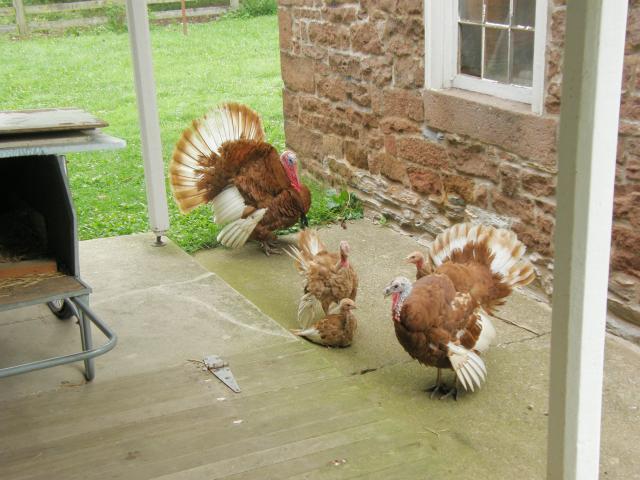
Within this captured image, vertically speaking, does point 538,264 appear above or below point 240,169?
below

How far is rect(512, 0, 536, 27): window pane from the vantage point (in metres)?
4.79

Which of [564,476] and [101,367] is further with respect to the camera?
[101,367]

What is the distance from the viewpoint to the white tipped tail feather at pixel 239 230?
573 cm

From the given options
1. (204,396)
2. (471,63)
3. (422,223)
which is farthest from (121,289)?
(471,63)

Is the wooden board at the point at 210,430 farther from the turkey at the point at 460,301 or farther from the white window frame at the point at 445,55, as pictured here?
the white window frame at the point at 445,55

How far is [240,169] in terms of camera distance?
5789 mm

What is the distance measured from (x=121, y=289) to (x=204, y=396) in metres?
1.60

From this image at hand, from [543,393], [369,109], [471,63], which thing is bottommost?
[543,393]

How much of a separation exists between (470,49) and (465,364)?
2497 mm

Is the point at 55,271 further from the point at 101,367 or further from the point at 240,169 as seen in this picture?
the point at 240,169

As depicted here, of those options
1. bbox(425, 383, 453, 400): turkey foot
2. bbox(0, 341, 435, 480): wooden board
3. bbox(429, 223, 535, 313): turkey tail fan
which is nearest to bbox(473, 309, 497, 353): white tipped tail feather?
bbox(429, 223, 535, 313): turkey tail fan

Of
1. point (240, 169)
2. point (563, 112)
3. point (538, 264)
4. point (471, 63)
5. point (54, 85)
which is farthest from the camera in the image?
point (54, 85)

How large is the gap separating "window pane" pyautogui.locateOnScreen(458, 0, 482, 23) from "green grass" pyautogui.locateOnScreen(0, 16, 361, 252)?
1.96 meters

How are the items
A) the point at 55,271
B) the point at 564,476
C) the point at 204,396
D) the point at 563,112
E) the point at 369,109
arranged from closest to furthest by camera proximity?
the point at 563,112, the point at 564,476, the point at 204,396, the point at 55,271, the point at 369,109
